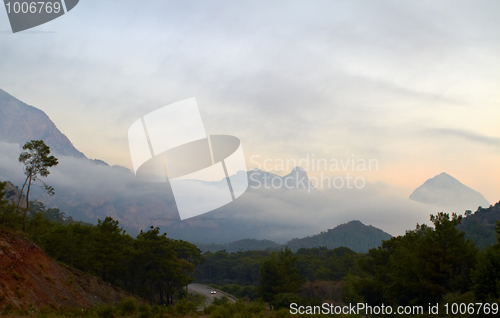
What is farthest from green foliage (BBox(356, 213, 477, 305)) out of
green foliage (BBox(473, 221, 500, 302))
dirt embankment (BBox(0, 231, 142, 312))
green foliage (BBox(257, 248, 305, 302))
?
dirt embankment (BBox(0, 231, 142, 312))

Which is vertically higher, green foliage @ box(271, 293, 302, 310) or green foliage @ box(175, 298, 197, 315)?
green foliage @ box(175, 298, 197, 315)

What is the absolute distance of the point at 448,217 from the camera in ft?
102

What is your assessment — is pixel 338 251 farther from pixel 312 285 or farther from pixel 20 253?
pixel 20 253

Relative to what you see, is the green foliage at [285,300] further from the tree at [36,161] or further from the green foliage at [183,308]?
the tree at [36,161]

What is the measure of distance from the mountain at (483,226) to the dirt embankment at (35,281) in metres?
127

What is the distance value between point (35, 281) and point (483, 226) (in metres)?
170

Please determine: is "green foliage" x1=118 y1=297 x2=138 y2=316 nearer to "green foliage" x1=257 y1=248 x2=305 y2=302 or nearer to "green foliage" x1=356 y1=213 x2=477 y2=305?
"green foliage" x1=356 y1=213 x2=477 y2=305

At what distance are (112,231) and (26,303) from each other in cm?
3065

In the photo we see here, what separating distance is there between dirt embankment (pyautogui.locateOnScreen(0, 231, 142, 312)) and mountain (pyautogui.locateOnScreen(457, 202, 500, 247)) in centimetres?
12731

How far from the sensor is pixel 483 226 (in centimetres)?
14575

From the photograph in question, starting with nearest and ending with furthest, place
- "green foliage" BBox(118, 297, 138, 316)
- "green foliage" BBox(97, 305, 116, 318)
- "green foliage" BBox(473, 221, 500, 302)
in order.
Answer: "green foliage" BBox(97, 305, 116, 318) < "green foliage" BBox(473, 221, 500, 302) < "green foliage" BBox(118, 297, 138, 316)

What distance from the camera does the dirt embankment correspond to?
23.5 metres

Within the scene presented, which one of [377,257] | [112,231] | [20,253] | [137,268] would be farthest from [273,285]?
[20,253]

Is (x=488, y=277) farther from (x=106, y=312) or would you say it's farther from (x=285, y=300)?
(x=285, y=300)
